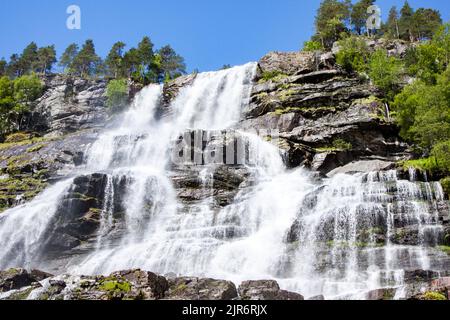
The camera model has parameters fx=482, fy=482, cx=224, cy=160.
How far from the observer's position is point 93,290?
19.4 metres

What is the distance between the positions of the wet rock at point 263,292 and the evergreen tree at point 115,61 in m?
68.8

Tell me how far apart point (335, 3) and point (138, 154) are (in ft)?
170

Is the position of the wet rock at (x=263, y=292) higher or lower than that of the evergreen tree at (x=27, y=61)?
lower

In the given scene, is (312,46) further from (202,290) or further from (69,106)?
(202,290)

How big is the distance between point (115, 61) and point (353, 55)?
143ft

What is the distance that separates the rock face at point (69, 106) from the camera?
6631 cm

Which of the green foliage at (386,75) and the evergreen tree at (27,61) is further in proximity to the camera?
the evergreen tree at (27,61)

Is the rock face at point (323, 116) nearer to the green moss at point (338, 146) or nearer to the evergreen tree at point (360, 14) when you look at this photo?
the green moss at point (338, 146)

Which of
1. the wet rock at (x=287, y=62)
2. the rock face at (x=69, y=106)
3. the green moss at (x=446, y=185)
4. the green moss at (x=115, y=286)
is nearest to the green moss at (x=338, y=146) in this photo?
the green moss at (x=446, y=185)

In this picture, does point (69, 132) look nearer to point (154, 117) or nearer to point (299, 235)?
point (154, 117)

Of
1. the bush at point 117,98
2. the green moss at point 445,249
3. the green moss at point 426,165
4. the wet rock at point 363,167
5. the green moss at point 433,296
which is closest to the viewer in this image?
the green moss at point 433,296

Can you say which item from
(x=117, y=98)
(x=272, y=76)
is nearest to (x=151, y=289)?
(x=272, y=76)

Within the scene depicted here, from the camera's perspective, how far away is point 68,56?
96.2m

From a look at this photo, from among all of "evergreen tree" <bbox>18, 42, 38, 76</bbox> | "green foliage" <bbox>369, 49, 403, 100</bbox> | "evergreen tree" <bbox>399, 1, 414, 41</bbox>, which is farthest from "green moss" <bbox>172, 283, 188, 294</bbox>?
"evergreen tree" <bbox>18, 42, 38, 76</bbox>
